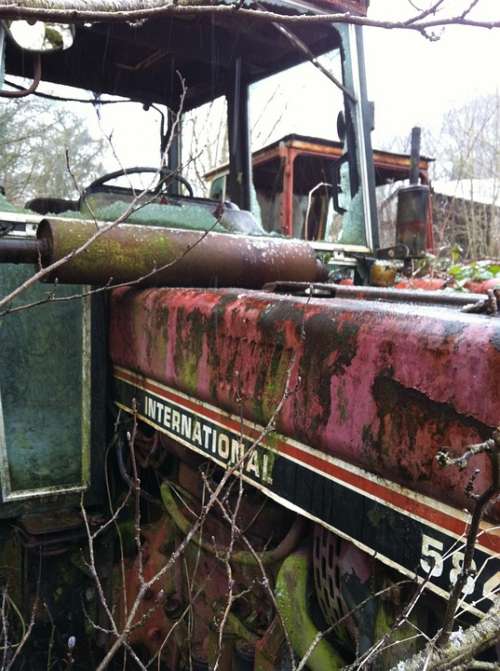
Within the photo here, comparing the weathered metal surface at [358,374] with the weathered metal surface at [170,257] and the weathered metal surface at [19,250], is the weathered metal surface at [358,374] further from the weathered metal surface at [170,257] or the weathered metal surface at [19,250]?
the weathered metal surface at [19,250]

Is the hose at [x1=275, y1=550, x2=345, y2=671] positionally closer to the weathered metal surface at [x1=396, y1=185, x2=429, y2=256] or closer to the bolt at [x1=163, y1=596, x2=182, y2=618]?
the bolt at [x1=163, y1=596, x2=182, y2=618]

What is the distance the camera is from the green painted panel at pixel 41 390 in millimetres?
1983

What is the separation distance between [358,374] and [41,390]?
1.34m

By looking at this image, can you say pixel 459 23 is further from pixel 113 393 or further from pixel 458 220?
pixel 458 220

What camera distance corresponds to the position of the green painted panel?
198 cm

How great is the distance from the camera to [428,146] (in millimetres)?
15156

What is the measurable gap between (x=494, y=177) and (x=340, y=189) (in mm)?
8961

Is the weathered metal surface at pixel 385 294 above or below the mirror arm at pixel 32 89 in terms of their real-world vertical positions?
below

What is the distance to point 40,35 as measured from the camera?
225 cm

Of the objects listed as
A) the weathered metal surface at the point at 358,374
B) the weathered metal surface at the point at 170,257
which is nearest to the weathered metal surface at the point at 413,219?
the weathered metal surface at the point at 170,257

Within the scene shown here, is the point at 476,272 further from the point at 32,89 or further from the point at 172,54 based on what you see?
the point at 32,89

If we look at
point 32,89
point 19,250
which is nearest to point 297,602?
point 19,250

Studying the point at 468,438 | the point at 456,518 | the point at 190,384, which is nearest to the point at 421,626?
the point at 456,518

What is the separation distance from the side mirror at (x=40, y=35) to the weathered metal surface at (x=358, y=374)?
4.14ft
